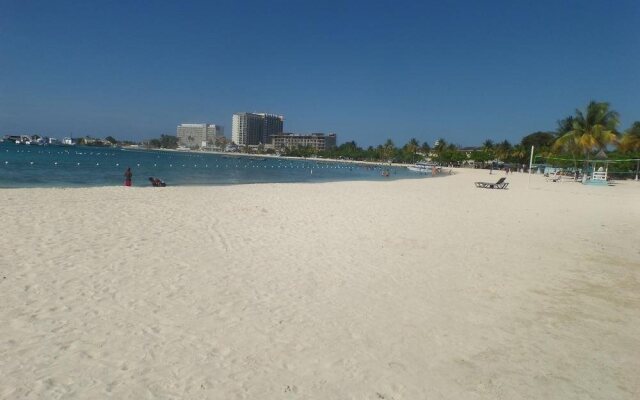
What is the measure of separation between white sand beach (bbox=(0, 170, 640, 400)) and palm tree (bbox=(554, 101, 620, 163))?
1518 inches

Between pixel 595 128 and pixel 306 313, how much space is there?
47.3 metres

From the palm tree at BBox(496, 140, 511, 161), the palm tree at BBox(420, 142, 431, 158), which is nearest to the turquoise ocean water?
the palm tree at BBox(496, 140, 511, 161)

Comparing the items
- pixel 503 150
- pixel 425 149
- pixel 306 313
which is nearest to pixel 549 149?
pixel 503 150

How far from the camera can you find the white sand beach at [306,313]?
11.2ft

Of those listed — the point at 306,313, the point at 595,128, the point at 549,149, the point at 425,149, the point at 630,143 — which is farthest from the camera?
the point at 425,149

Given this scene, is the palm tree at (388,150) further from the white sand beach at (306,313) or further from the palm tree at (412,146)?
the white sand beach at (306,313)

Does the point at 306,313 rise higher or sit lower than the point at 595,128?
lower

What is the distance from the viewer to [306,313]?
480 cm

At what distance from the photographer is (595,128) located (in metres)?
41.0

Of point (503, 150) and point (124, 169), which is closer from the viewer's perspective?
point (124, 169)

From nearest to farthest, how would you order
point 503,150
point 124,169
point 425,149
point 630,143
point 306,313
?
point 306,313
point 124,169
point 630,143
point 503,150
point 425,149

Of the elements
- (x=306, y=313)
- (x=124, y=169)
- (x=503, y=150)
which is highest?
(x=503, y=150)

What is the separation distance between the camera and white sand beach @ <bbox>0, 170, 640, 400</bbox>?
340 centimetres

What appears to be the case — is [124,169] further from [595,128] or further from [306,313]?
[595,128]
